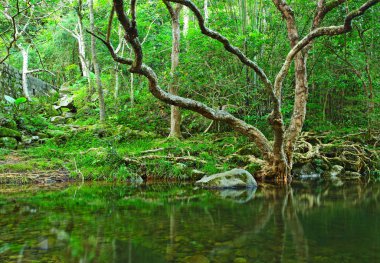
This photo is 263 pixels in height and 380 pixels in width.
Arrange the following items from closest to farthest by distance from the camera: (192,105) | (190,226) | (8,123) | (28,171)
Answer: (190,226), (192,105), (28,171), (8,123)

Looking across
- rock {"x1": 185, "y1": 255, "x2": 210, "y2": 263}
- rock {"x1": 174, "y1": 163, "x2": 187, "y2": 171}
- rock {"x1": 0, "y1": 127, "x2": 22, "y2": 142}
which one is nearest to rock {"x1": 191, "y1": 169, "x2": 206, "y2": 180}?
rock {"x1": 174, "y1": 163, "x2": 187, "y2": 171}

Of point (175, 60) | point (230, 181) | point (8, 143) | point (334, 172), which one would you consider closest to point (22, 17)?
point (8, 143)

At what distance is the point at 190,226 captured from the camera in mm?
4598

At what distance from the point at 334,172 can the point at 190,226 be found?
840cm

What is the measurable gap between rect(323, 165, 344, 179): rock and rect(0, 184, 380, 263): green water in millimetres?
3612

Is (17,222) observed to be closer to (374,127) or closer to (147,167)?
(147,167)

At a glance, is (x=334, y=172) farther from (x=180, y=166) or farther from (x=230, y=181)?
(x=180, y=166)

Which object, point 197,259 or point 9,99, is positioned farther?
point 9,99

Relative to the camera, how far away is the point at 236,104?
42.3 feet

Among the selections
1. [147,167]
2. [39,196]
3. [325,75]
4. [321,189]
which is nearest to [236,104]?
[325,75]

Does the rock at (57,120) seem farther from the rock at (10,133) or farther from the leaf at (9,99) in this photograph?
the rock at (10,133)

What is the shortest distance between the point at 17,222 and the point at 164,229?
206 cm

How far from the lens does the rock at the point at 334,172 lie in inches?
448

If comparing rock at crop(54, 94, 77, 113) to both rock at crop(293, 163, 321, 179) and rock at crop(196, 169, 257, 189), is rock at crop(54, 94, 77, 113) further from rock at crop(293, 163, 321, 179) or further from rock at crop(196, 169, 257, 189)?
rock at crop(293, 163, 321, 179)
